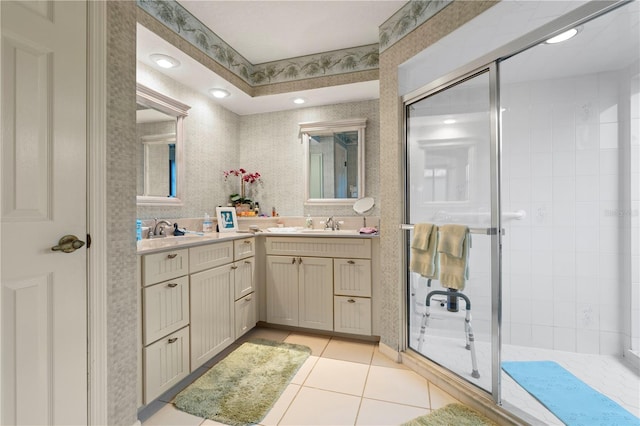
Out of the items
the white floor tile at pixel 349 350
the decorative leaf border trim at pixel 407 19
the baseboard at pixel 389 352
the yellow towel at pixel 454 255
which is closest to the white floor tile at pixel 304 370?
the white floor tile at pixel 349 350

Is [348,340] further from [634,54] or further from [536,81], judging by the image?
[634,54]

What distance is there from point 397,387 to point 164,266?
1.60 m

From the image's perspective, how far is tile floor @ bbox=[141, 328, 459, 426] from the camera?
1.48 m

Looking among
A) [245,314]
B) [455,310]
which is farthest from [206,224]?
[455,310]

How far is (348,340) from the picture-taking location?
95.4 inches

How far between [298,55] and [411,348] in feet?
9.03

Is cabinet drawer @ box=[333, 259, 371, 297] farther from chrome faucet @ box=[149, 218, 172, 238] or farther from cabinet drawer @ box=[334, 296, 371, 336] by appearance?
chrome faucet @ box=[149, 218, 172, 238]

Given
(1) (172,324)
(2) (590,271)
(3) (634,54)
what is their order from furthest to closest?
(2) (590,271) < (3) (634,54) < (1) (172,324)

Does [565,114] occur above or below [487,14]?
below

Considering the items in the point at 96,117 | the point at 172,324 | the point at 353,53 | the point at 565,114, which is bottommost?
the point at 172,324

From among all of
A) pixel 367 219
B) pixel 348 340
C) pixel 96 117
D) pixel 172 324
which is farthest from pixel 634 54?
pixel 172 324

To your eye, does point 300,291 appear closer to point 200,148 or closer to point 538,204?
point 200,148

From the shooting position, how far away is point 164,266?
1.57 metres

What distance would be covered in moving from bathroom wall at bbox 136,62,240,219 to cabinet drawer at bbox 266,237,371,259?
828mm
